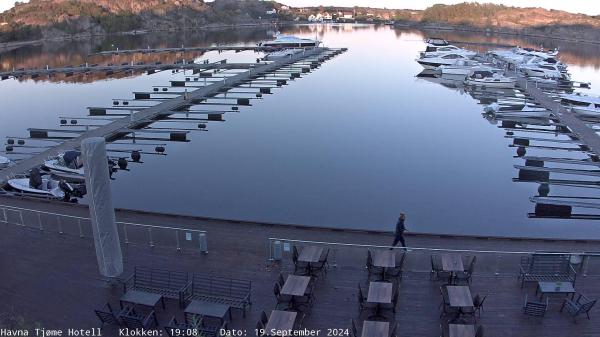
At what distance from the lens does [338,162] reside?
2895 centimetres

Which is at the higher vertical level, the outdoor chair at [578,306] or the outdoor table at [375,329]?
the outdoor table at [375,329]

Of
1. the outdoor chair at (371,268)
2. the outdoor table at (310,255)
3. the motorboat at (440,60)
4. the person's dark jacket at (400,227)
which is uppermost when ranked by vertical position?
the motorboat at (440,60)

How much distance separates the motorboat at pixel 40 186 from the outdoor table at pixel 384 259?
50.2 ft

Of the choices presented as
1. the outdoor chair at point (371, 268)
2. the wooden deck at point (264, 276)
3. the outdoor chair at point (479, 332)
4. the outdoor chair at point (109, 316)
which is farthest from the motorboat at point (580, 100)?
the outdoor chair at point (109, 316)

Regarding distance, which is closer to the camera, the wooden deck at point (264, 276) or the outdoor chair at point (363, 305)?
the wooden deck at point (264, 276)

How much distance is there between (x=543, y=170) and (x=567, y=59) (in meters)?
64.9

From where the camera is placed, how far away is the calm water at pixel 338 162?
73.1ft

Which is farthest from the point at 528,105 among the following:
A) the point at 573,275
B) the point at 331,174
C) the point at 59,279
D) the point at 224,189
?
the point at 59,279

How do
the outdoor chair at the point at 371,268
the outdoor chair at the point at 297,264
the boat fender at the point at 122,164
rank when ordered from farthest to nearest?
the boat fender at the point at 122,164, the outdoor chair at the point at 297,264, the outdoor chair at the point at 371,268

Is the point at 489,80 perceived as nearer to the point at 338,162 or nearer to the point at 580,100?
the point at 580,100

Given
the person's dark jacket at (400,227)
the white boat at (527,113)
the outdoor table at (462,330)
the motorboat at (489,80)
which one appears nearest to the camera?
the outdoor table at (462,330)

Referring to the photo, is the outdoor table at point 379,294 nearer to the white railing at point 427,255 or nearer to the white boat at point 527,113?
the white railing at point 427,255

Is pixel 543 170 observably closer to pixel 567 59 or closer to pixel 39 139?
pixel 39 139

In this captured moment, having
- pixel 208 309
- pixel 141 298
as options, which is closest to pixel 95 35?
pixel 141 298
